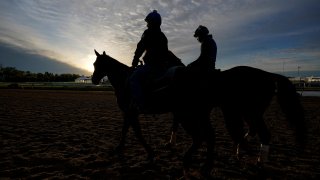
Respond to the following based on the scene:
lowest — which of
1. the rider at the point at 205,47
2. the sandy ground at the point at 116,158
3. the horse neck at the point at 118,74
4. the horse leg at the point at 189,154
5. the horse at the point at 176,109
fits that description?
the sandy ground at the point at 116,158

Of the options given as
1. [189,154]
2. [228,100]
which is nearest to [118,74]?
[228,100]

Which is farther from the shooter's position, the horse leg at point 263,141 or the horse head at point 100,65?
the horse head at point 100,65

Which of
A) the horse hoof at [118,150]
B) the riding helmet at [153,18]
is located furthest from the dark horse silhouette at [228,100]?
the riding helmet at [153,18]

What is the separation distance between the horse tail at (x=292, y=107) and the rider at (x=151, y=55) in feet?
8.46

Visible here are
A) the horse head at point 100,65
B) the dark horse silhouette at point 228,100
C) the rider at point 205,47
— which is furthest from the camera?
the horse head at point 100,65

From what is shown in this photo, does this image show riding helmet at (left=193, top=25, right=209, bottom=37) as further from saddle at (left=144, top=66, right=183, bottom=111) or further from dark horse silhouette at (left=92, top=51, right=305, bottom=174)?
saddle at (left=144, top=66, right=183, bottom=111)

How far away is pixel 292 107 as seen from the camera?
5.98 metres

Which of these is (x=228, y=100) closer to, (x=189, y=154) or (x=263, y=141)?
(x=263, y=141)

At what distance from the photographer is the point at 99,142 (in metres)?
8.46

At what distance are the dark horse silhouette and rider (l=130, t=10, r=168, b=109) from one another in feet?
1.73

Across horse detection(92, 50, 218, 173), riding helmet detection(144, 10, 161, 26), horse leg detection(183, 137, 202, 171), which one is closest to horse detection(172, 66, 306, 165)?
horse detection(92, 50, 218, 173)

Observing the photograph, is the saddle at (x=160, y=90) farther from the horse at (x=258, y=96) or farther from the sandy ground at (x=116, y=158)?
the sandy ground at (x=116, y=158)

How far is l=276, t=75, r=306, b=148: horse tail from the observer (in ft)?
19.4

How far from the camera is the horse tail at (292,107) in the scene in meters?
5.91
